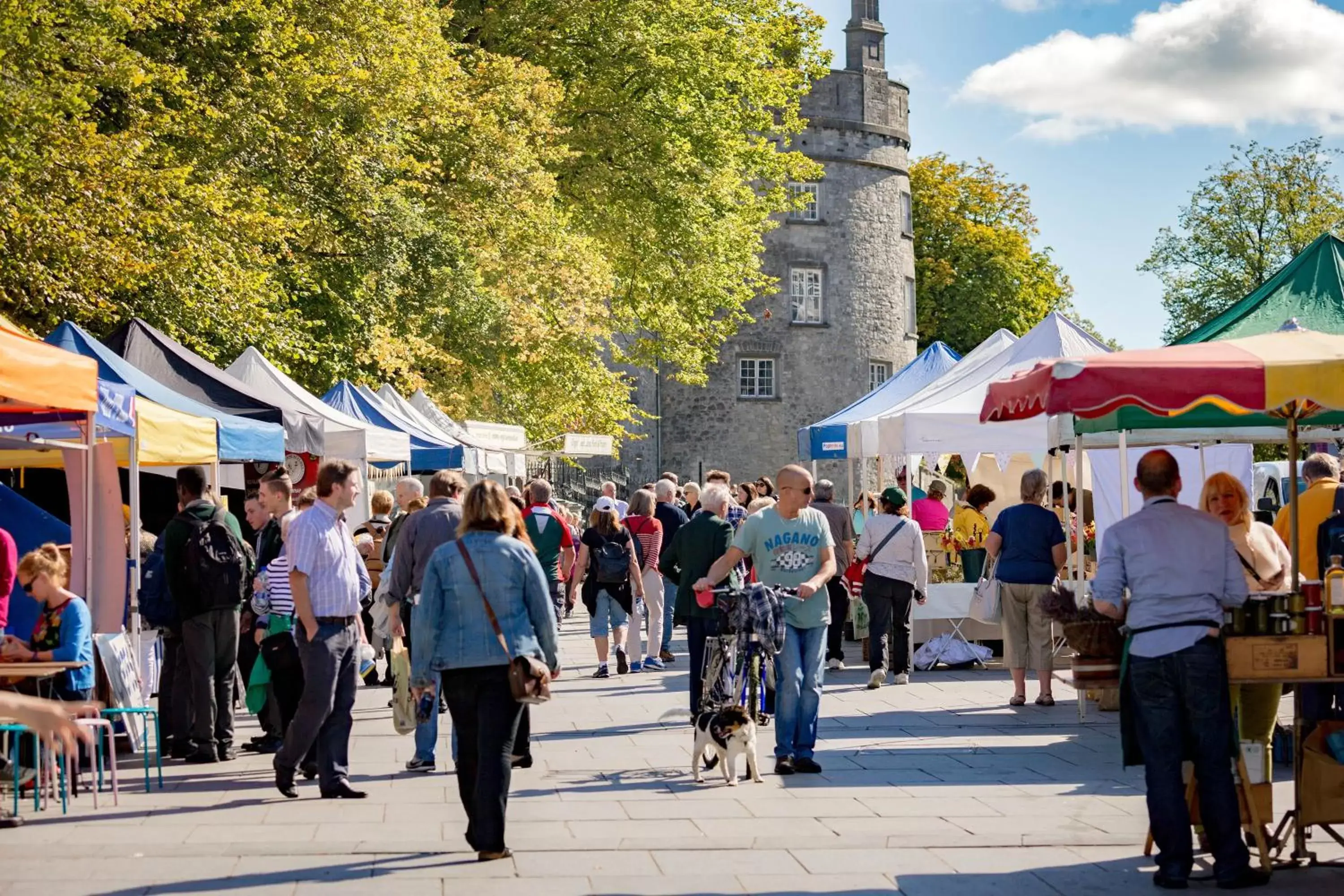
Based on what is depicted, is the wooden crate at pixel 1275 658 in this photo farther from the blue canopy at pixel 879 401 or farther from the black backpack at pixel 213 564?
the blue canopy at pixel 879 401

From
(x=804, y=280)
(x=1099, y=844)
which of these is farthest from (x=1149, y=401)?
(x=804, y=280)

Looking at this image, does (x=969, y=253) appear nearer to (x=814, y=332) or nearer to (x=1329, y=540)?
(x=814, y=332)

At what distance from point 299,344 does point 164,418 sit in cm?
1236

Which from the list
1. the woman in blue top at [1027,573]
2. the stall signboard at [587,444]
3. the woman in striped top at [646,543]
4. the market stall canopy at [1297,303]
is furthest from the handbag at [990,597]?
the stall signboard at [587,444]

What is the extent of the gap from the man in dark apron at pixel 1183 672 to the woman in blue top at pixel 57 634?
560 centimetres

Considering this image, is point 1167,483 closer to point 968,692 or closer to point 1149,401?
point 1149,401

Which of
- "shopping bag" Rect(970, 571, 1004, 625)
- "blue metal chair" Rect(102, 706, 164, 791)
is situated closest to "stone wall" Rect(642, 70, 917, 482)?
"shopping bag" Rect(970, 571, 1004, 625)

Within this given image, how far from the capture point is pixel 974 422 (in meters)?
18.1

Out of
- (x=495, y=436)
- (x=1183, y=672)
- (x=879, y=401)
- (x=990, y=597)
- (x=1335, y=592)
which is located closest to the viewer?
(x=1183, y=672)

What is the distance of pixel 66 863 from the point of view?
7930mm

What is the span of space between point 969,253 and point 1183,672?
56.8m

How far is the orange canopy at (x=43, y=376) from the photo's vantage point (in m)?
9.03

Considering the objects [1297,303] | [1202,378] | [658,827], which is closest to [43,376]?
[658,827]

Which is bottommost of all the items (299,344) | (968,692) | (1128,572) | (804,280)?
(968,692)
